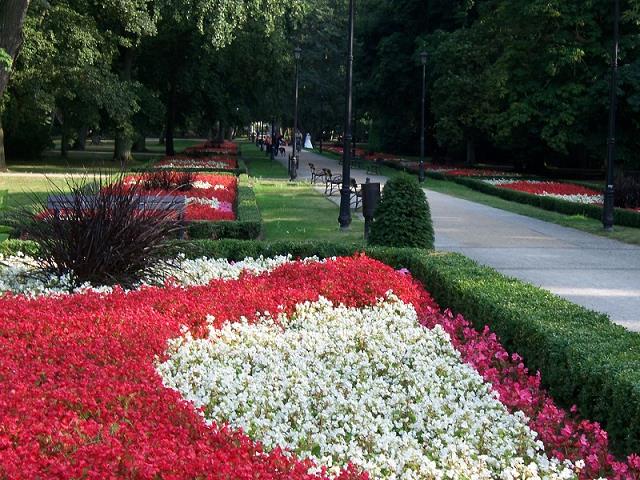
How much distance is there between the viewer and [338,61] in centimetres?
6669

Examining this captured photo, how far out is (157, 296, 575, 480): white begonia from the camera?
4.34 m

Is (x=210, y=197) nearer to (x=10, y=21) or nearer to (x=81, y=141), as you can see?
(x=10, y=21)

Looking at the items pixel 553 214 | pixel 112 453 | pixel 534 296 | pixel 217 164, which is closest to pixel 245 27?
pixel 217 164

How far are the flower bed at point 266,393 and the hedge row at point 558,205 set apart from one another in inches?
482

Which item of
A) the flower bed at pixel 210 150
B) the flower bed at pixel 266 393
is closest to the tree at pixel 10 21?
the flower bed at pixel 266 393

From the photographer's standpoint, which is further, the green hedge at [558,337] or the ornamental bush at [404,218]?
the ornamental bush at [404,218]

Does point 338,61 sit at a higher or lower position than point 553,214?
higher

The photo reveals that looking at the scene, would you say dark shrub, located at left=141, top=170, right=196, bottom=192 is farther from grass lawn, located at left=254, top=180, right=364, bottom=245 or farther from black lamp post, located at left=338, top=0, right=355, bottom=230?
black lamp post, located at left=338, top=0, right=355, bottom=230

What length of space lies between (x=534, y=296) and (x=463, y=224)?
10.9m

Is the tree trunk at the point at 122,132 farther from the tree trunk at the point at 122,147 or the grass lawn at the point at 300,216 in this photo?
the grass lawn at the point at 300,216

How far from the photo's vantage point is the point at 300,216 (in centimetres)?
1850

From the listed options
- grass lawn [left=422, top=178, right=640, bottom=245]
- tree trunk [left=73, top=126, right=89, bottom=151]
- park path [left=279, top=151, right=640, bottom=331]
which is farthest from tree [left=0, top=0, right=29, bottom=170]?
tree trunk [left=73, top=126, right=89, bottom=151]

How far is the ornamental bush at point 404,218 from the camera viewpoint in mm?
11164

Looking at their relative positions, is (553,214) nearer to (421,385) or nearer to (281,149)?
(421,385)
